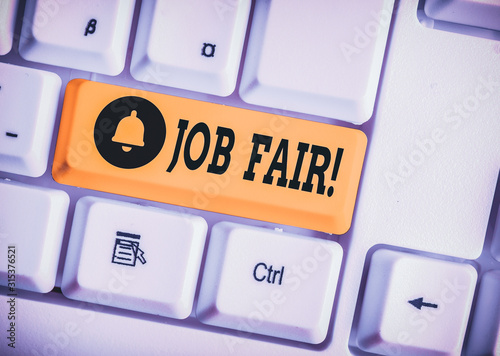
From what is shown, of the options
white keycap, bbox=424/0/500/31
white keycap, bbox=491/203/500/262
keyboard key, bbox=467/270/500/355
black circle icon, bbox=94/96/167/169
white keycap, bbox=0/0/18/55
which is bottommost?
keyboard key, bbox=467/270/500/355

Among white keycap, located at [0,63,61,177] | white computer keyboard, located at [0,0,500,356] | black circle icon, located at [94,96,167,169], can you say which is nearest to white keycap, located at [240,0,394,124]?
white computer keyboard, located at [0,0,500,356]

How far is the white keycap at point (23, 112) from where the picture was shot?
0.43 meters

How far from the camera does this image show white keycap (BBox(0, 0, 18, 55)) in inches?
17.1

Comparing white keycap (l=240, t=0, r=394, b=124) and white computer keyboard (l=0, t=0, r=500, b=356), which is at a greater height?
white keycap (l=240, t=0, r=394, b=124)

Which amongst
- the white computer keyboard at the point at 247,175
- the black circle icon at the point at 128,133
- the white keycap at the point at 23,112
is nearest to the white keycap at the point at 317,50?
the white computer keyboard at the point at 247,175

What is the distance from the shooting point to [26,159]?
0.43 m

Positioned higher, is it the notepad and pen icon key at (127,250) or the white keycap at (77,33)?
the white keycap at (77,33)

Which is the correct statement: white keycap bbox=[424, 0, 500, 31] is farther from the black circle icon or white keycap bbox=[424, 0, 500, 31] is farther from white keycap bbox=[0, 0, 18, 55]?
white keycap bbox=[0, 0, 18, 55]

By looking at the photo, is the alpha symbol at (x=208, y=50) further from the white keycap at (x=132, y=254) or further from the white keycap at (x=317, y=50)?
the white keycap at (x=132, y=254)

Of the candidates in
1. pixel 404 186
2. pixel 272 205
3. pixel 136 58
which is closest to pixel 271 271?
pixel 272 205

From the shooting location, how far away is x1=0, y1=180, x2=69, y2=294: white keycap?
0.43 m

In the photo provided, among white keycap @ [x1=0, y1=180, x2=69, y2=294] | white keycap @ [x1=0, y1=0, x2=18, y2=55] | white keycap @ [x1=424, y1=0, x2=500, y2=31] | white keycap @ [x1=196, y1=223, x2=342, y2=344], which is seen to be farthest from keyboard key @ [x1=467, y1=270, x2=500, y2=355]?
white keycap @ [x1=0, y1=0, x2=18, y2=55]

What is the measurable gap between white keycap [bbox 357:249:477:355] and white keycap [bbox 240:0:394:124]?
0.19 m

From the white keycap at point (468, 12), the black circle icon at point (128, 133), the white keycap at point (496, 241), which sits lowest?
the white keycap at point (496, 241)
